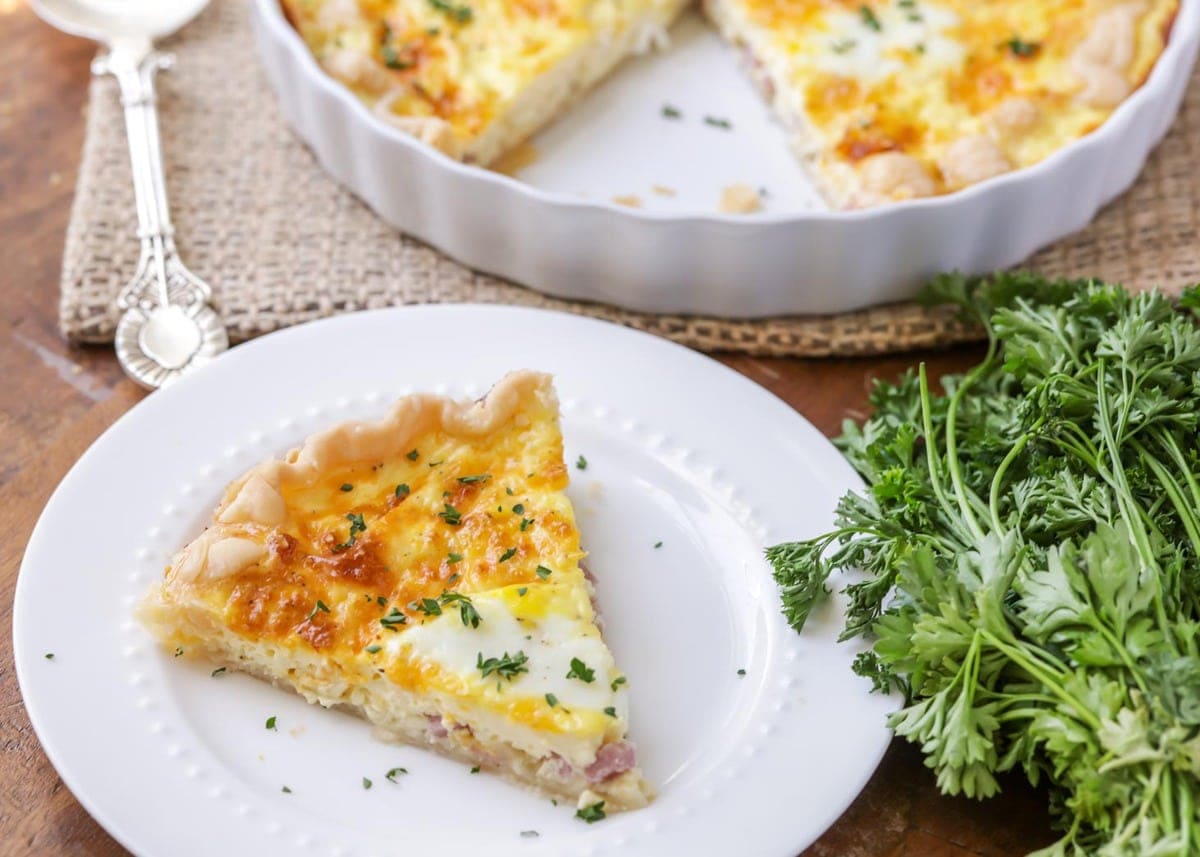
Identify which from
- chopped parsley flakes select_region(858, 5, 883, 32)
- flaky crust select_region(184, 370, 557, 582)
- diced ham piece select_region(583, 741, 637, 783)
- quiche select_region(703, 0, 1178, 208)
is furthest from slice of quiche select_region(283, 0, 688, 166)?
diced ham piece select_region(583, 741, 637, 783)

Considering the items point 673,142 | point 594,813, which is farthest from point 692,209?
point 594,813

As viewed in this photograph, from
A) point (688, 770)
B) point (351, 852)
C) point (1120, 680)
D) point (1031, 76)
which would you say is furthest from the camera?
point (1031, 76)

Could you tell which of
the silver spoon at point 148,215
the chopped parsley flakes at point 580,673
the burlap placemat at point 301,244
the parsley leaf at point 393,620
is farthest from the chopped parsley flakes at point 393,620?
the burlap placemat at point 301,244

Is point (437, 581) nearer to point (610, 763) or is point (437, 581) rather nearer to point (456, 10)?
point (610, 763)

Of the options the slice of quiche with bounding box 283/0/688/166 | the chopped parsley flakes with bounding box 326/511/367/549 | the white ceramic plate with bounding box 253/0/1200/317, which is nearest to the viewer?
the chopped parsley flakes with bounding box 326/511/367/549

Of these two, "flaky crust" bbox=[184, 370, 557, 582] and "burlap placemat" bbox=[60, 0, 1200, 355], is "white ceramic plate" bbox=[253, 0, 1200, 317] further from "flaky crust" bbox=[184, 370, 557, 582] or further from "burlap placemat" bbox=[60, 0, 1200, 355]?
"flaky crust" bbox=[184, 370, 557, 582]

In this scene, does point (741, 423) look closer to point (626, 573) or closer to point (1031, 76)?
point (626, 573)

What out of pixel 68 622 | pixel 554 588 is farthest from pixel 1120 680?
pixel 68 622
